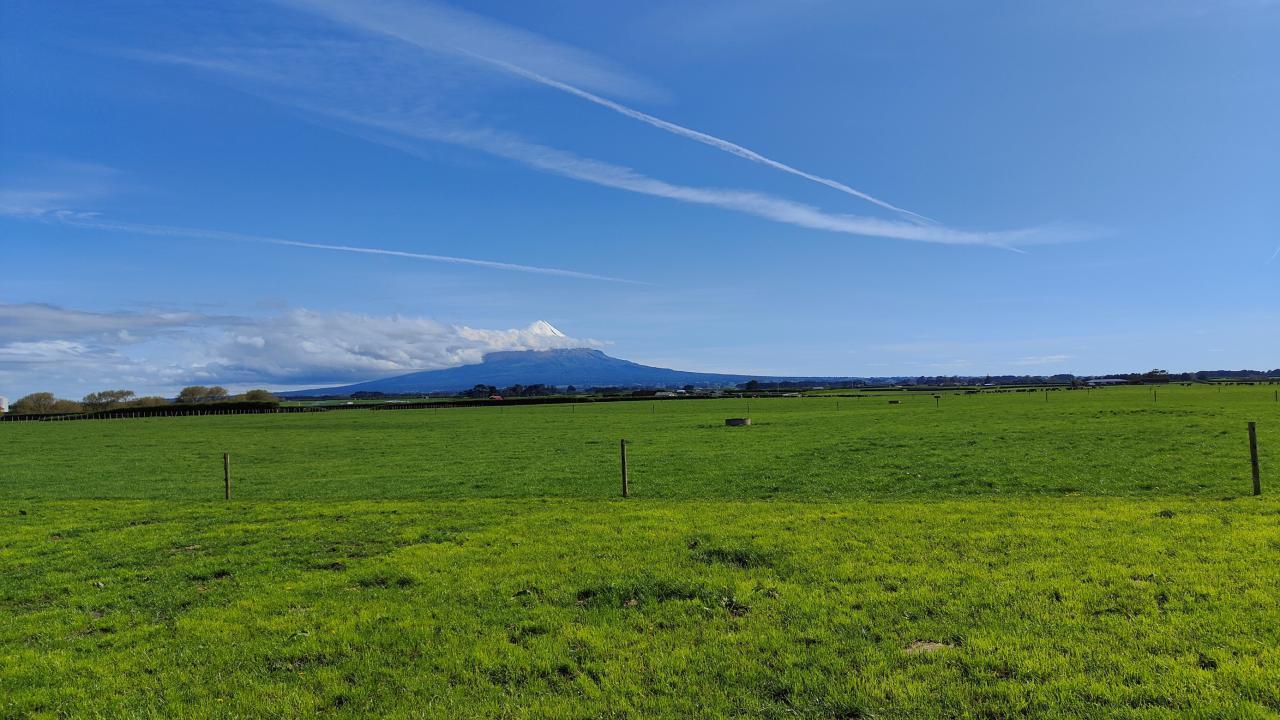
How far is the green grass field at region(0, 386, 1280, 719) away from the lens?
7535 mm

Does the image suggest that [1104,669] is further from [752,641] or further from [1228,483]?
[1228,483]

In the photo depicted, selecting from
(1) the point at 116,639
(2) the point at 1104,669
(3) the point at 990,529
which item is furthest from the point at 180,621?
(3) the point at 990,529

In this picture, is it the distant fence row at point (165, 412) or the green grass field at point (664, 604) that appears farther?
the distant fence row at point (165, 412)

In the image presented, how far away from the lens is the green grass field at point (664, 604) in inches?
297

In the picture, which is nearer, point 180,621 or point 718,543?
point 180,621

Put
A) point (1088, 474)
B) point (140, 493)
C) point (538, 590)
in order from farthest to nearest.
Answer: point (140, 493) → point (1088, 474) → point (538, 590)

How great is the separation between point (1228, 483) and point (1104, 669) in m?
20.4

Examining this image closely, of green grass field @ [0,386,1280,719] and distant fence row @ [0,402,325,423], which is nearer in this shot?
green grass field @ [0,386,1280,719]

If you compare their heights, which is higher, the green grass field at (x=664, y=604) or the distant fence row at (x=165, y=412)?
the distant fence row at (x=165, y=412)

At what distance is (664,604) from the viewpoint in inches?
414

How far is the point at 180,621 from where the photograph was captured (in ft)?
34.5

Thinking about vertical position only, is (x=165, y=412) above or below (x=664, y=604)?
above

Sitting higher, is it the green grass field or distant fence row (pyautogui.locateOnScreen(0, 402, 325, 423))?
distant fence row (pyautogui.locateOnScreen(0, 402, 325, 423))

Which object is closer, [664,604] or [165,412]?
[664,604]
